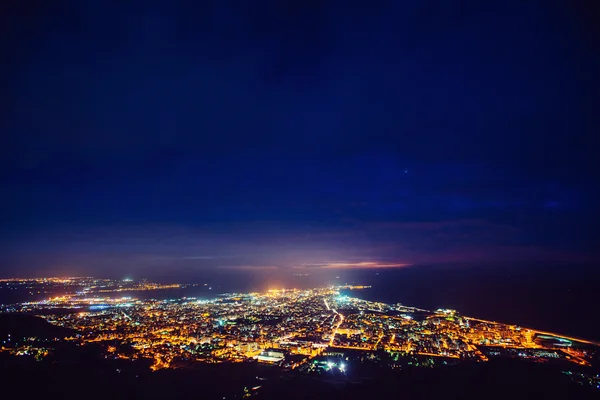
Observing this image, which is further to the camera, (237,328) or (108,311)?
(108,311)

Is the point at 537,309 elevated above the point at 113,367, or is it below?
below

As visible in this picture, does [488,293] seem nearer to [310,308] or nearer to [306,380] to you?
[310,308]

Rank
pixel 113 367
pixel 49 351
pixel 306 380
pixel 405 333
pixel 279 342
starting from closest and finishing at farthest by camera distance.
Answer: pixel 306 380
pixel 113 367
pixel 49 351
pixel 279 342
pixel 405 333

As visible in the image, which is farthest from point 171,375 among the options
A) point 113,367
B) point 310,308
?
point 310,308

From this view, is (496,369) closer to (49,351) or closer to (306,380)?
(306,380)

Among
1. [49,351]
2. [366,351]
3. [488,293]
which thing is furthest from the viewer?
[488,293]

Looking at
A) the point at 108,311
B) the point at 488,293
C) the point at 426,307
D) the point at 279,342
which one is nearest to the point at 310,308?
the point at 426,307
